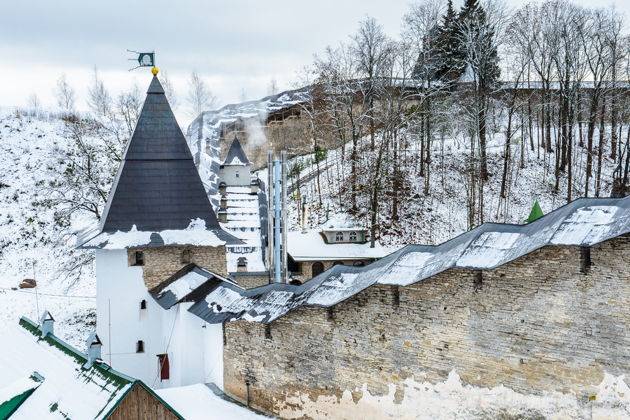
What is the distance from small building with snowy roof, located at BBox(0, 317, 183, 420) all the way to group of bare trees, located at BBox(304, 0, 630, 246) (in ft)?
53.2

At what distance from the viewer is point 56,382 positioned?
9.62 m

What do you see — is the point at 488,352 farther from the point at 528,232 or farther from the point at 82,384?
the point at 82,384

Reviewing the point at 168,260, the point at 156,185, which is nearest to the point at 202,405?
the point at 168,260

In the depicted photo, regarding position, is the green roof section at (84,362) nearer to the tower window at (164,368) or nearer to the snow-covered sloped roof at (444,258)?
the snow-covered sloped roof at (444,258)

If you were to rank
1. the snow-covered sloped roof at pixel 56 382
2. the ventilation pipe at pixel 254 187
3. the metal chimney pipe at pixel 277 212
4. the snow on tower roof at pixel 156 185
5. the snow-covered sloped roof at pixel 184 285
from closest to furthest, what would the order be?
the snow-covered sloped roof at pixel 56 382 < the snow-covered sloped roof at pixel 184 285 < the snow on tower roof at pixel 156 185 < the metal chimney pipe at pixel 277 212 < the ventilation pipe at pixel 254 187

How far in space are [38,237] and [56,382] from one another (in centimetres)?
2386

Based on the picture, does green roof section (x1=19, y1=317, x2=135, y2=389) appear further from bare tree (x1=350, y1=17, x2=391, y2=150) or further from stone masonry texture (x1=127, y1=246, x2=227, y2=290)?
bare tree (x1=350, y1=17, x2=391, y2=150)

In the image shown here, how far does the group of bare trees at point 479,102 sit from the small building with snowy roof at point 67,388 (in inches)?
639

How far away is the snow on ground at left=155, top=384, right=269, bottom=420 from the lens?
1044 centimetres

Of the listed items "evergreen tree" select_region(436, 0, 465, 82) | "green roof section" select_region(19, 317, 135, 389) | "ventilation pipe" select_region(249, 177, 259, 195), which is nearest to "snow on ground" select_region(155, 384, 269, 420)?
"green roof section" select_region(19, 317, 135, 389)

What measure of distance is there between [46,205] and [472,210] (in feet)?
71.8

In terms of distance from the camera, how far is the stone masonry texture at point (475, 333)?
7.64 meters

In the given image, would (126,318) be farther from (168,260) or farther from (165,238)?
(165,238)

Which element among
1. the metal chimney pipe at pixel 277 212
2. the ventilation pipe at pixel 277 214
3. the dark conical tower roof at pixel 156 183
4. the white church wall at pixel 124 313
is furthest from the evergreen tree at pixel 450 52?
the white church wall at pixel 124 313
